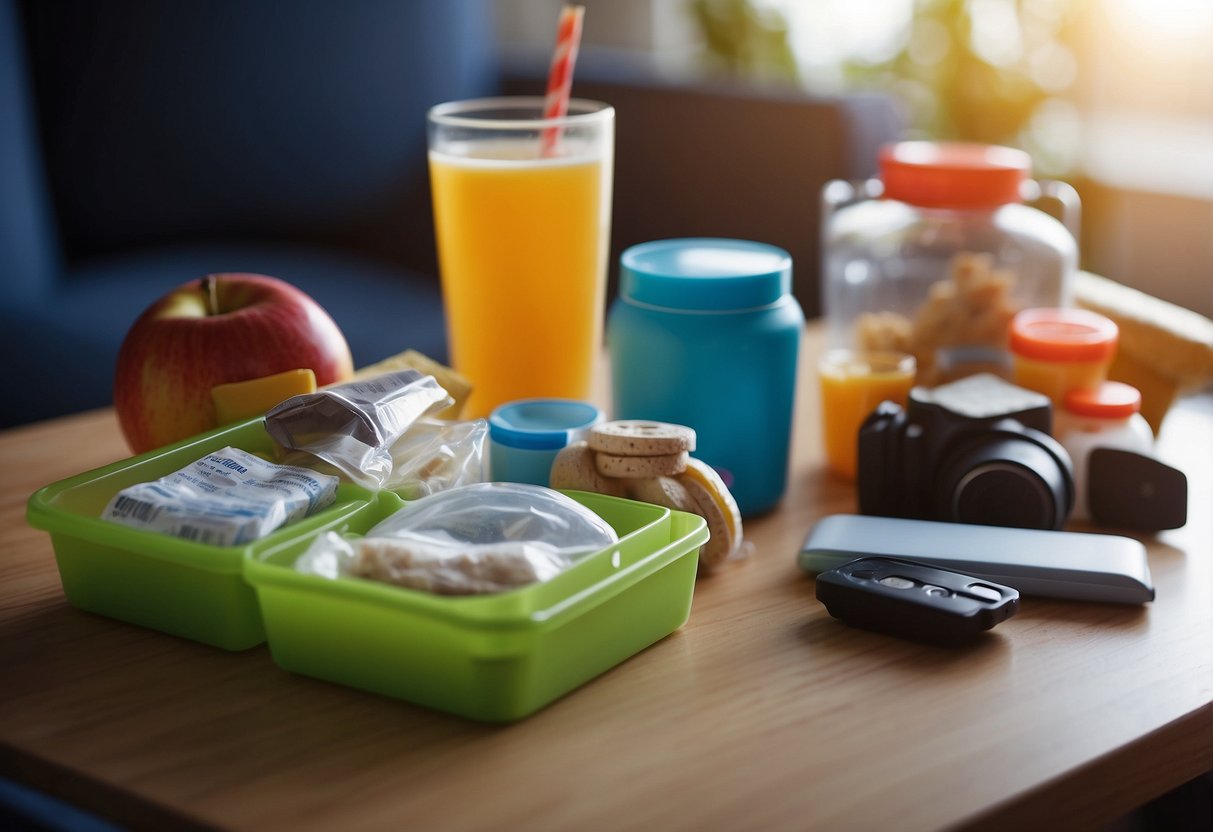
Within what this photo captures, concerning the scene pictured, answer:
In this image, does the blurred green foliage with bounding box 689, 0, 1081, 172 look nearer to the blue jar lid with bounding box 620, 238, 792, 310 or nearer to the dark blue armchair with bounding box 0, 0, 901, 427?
the dark blue armchair with bounding box 0, 0, 901, 427

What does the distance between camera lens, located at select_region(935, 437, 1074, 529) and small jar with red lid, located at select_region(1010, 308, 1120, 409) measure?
11 cm

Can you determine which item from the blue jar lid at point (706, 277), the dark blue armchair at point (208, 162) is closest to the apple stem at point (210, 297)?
the blue jar lid at point (706, 277)

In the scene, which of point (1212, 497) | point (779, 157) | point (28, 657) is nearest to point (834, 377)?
point (1212, 497)

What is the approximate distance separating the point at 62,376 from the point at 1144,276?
2.33 metres

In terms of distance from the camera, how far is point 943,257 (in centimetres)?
111

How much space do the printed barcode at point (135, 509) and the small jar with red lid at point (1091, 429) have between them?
576 mm

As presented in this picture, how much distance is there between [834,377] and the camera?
0.92 m

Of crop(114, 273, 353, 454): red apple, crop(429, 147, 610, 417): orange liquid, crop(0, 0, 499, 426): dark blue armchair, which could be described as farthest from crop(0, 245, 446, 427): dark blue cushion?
crop(114, 273, 353, 454): red apple

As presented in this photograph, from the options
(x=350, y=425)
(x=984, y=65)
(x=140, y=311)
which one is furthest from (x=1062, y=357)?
(x=984, y=65)

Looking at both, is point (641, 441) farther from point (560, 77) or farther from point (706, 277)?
point (560, 77)

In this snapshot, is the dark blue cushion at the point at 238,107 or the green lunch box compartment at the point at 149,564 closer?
the green lunch box compartment at the point at 149,564

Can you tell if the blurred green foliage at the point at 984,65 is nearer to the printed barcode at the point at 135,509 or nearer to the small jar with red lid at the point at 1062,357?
the small jar with red lid at the point at 1062,357

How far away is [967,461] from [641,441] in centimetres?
21

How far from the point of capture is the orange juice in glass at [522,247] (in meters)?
0.98
